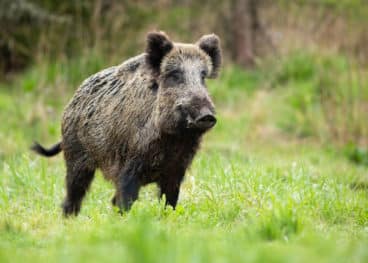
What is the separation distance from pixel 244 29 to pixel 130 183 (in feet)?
35.7

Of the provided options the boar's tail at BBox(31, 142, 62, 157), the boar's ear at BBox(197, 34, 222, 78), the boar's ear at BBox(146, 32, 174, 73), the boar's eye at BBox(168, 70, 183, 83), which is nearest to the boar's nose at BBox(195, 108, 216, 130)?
the boar's eye at BBox(168, 70, 183, 83)

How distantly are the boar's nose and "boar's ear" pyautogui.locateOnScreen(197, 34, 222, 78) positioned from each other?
1172 mm

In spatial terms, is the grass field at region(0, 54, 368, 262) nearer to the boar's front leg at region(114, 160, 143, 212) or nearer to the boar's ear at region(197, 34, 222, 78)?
the boar's front leg at region(114, 160, 143, 212)

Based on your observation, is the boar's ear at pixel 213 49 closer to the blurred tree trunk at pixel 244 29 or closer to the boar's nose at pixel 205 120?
the boar's nose at pixel 205 120

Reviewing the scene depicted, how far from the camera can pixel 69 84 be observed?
14727 mm

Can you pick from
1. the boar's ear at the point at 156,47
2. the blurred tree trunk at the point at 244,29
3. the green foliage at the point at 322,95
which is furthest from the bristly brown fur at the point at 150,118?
the blurred tree trunk at the point at 244,29

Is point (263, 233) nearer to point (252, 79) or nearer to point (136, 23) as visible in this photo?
point (252, 79)

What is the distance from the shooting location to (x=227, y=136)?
13.4m

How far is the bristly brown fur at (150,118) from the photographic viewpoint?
249 inches

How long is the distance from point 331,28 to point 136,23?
4.24m

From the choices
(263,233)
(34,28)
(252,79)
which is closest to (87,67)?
(34,28)

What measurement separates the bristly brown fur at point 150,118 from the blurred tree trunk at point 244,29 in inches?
382

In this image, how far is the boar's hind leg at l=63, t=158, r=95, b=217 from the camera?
7.50 meters

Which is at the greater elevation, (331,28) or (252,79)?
(331,28)
